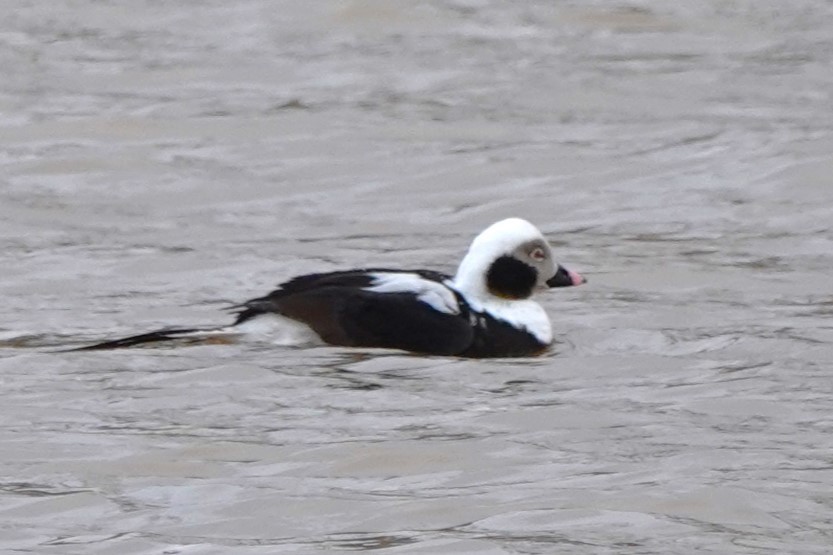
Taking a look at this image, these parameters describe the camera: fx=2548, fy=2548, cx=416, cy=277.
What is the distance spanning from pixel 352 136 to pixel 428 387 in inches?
226

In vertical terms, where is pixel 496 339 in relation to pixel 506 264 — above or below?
below

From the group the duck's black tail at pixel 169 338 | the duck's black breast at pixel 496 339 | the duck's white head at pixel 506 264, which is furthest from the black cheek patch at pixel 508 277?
the duck's black tail at pixel 169 338

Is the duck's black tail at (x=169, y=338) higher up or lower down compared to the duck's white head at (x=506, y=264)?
lower down

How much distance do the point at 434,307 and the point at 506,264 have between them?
425 millimetres

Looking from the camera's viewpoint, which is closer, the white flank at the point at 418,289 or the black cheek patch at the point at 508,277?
the white flank at the point at 418,289

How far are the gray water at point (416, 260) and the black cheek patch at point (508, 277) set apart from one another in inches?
11.9

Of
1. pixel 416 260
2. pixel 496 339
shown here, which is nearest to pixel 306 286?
pixel 496 339

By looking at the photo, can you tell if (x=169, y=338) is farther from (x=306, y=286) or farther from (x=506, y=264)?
(x=506, y=264)

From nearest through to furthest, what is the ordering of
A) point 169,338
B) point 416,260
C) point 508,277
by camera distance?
point 169,338 < point 508,277 < point 416,260

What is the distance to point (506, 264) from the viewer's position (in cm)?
902

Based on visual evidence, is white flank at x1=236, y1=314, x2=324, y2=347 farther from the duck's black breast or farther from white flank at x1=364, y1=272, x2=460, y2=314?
the duck's black breast

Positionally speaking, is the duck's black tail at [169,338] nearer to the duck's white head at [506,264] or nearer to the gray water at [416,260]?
the gray water at [416,260]

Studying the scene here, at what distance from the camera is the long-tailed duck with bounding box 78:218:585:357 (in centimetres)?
863

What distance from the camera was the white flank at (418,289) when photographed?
8711 mm
